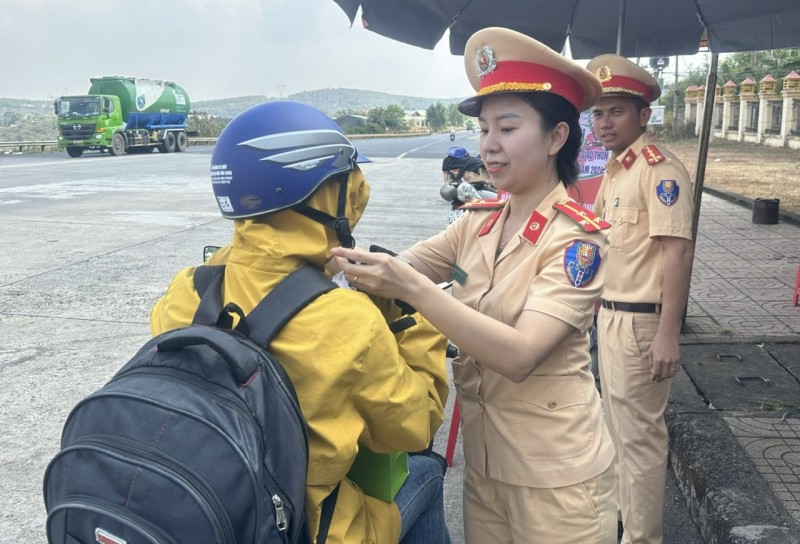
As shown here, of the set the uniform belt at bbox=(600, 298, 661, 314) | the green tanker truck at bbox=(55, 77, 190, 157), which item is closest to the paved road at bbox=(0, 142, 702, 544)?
the uniform belt at bbox=(600, 298, 661, 314)

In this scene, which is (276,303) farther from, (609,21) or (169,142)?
(169,142)

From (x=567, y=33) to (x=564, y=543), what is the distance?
163 inches

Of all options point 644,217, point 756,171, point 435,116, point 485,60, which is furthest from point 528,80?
point 435,116

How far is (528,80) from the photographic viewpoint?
1.66m

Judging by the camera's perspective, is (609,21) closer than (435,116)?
Yes

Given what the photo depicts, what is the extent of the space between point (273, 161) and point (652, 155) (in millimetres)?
1887

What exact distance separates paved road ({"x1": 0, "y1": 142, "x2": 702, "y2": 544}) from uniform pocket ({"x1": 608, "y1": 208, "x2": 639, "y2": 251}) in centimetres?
129

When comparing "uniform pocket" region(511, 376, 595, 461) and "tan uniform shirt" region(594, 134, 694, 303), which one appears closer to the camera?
"uniform pocket" region(511, 376, 595, 461)

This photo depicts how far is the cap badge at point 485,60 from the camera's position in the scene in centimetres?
173

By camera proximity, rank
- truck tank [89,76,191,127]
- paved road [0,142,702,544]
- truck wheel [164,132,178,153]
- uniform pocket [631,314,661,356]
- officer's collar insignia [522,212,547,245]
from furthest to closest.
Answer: truck wheel [164,132,178,153], truck tank [89,76,191,127], paved road [0,142,702,544], uniform pocket [631,314,661,356], officer's collar insignia [522,212,547,245]

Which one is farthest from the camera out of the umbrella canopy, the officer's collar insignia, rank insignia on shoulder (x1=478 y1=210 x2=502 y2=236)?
the umbrella canopy

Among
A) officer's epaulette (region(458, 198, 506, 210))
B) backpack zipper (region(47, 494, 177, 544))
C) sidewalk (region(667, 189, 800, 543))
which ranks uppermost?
officer's epaulette (region(458, 198, 506, 210))

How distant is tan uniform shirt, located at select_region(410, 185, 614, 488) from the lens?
1.58 metres

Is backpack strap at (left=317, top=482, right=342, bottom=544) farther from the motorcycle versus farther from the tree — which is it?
the tree
